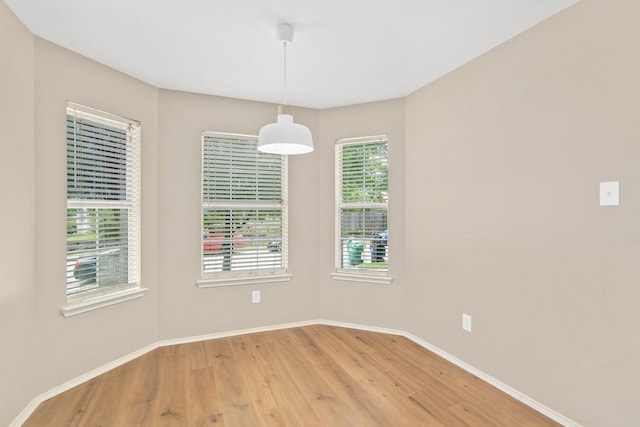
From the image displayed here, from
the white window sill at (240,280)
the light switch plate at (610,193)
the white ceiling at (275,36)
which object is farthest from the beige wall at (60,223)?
the light switch plate at (610,193)

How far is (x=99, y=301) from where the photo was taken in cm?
269

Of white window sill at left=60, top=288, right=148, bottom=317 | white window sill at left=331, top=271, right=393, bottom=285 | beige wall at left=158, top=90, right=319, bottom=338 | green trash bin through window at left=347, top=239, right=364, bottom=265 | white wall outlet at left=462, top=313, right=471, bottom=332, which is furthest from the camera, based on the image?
green trash bin through window at left=347, top=239, right=364, bottom=265

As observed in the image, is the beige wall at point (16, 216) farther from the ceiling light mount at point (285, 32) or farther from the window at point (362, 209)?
the window at point (362, 209)

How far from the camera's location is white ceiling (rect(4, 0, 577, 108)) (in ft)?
6.56

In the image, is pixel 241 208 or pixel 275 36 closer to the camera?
pixel 275 36

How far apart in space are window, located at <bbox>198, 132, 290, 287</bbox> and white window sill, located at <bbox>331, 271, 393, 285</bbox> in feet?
1.89

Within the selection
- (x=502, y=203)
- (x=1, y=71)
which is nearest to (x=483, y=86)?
(x=502, y=203)

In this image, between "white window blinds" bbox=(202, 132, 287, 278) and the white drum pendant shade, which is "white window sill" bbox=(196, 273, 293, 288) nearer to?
"white window blinds" bbox=(202, 132, 287, 278)

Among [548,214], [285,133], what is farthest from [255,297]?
[548,214]

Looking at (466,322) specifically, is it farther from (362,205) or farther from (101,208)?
(101,208)

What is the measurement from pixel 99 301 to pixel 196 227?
1.03m

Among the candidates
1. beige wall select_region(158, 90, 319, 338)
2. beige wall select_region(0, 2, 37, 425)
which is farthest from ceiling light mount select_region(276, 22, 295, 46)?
beige wall select_region(0, 2, 37, 425)

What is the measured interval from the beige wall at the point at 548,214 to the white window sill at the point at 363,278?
0.61 metres

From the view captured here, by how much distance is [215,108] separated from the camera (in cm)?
345
